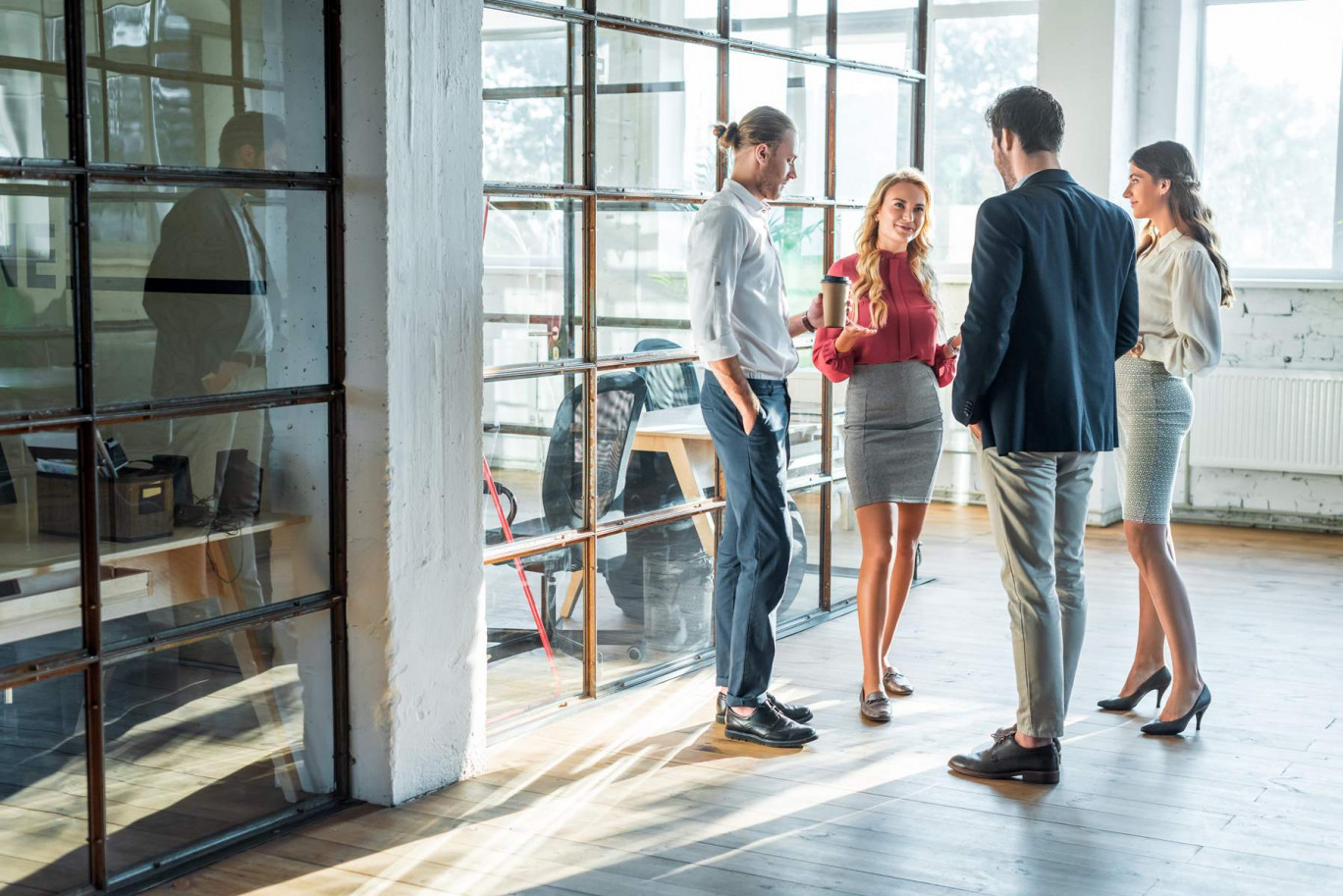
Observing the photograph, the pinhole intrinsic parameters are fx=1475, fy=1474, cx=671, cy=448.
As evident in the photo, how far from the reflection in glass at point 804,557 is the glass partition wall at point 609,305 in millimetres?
34

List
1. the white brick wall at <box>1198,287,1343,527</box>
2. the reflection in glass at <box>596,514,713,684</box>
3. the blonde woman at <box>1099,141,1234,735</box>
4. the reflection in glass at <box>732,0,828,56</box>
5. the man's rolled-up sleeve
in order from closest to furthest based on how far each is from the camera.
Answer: the man's rolled-up sleeve
the blonde woman at <box>1099,141,1234,735</box>
the reflection in glass at <box>596,514,713,684</box>
the reflection in glass at <box>732,0,828,56</box>
the white brick wall at <box>1198,287,1343,527</box>

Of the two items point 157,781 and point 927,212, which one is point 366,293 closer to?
point 157,781

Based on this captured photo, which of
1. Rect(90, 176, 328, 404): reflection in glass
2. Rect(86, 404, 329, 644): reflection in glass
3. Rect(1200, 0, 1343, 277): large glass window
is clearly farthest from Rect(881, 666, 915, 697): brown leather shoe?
Rect(1200, 0, 1343, 277): large glass window

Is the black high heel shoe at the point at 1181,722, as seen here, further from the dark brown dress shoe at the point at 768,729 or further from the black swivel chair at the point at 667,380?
the black swivel chair at the point at 667,380

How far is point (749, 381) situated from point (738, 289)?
0.72 feet

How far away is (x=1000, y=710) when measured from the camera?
390cm

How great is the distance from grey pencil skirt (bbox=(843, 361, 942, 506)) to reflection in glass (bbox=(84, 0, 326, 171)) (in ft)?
5.08

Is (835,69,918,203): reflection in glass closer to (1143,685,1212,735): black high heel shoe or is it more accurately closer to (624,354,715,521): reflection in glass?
(624,354,715,521): reflection in glass

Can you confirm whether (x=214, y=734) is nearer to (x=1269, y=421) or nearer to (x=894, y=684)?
(x=894, y=684)

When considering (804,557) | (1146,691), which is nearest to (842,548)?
(804,557)

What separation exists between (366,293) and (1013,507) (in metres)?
1.48

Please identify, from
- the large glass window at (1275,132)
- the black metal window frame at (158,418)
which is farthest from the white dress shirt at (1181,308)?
the large glass window at (1275,132)

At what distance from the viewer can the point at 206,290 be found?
9.29 ft

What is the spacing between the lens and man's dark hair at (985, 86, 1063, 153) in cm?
325
